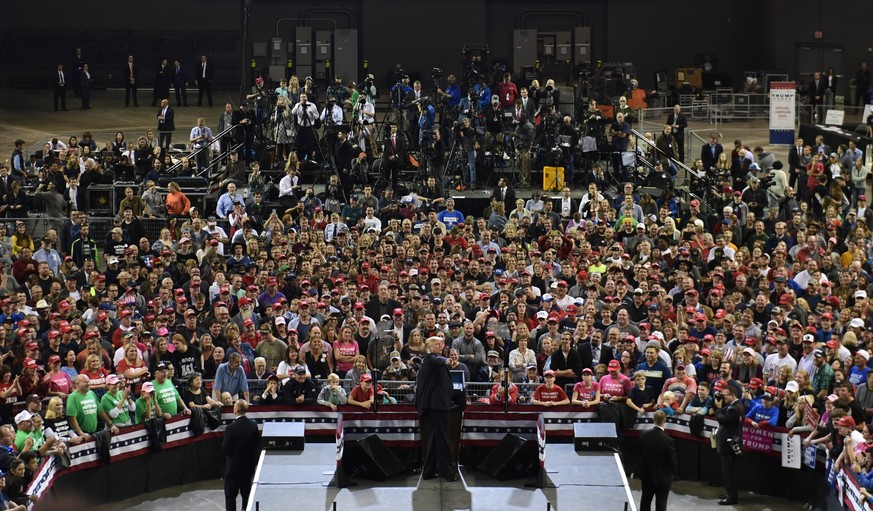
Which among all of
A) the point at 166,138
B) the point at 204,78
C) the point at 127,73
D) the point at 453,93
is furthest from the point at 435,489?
the point at 127,73

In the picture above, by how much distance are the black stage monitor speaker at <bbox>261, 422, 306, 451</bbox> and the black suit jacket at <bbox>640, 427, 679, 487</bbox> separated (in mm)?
4285

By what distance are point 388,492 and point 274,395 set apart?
2.48 metres

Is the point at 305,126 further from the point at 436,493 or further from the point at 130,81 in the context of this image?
the point at 436,493

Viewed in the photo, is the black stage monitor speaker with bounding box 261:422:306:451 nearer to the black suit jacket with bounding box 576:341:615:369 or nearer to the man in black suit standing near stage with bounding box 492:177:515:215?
the black suit jacket with bounding box 576:341:615:369

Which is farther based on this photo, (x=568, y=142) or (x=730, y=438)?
(x=568, y=142)

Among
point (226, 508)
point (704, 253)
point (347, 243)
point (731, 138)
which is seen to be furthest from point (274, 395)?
point (731, 138)

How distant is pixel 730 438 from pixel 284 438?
5.68 metres

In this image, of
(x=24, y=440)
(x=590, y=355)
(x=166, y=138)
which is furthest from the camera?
(x=166, y=138)

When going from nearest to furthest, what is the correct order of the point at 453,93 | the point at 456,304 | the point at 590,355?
the point at 590,355, the point at 456,304, the point at 453,93

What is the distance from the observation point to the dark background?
41.7 m

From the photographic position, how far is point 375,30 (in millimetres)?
41906

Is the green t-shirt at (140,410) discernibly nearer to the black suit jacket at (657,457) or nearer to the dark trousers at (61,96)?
the black suit jacket at (657,457)

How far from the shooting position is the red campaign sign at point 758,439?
55.5ft

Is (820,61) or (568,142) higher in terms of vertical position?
(820,61)
